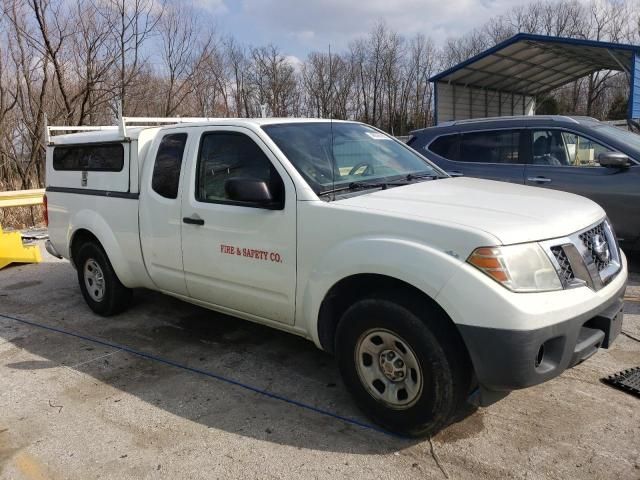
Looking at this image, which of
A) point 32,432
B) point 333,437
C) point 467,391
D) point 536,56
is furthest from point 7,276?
point 536,56

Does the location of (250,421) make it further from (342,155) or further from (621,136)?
(621,136)

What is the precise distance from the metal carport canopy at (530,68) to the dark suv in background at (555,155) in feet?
40.0

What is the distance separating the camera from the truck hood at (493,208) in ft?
8.98

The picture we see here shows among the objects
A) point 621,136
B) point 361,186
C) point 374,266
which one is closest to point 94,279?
point 361,186

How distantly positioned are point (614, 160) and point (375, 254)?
13.9 ft

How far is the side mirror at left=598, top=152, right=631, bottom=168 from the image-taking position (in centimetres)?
584

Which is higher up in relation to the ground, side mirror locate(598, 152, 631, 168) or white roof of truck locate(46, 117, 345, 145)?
white roof of truck locate(46, 117, 345, 145)

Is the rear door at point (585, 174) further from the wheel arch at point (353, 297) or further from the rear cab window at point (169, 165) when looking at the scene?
the rear cab window at point (169, 165)

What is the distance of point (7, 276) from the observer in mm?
7516

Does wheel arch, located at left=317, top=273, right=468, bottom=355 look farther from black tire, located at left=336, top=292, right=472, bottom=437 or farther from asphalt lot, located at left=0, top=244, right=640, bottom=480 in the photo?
asphalt lot, located at left=0, top=244, right=640, bottom=480

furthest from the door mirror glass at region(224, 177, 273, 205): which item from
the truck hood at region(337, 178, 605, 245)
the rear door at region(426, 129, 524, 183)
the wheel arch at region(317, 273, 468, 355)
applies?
the rear door at region(426, 129, 524, 183)

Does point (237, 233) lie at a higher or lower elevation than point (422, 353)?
higher

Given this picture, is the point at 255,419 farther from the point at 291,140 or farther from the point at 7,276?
the point at 7,276

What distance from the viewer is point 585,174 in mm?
6246
